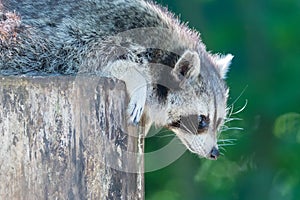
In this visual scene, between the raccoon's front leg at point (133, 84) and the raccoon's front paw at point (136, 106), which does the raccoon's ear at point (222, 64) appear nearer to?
the raccoon's front leg at point (133, 84)

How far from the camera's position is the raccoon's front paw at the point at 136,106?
3.38m

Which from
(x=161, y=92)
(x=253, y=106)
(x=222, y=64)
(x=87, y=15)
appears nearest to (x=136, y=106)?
(x=161, y=92)

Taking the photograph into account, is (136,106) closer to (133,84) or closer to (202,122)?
(133,84)

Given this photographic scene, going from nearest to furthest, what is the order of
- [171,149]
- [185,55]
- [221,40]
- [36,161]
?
1. [36,161]
2. [185,55]
3. [171,149]
4. [221,40]

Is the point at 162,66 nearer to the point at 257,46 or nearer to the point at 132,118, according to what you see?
the point at 132,118

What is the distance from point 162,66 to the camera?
4039 mm

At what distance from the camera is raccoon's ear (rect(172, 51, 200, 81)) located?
13.1ft

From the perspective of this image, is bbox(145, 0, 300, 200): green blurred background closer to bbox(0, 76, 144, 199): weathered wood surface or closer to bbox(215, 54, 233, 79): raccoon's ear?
bbox(215, 54, 233, 79): raccoon's ear

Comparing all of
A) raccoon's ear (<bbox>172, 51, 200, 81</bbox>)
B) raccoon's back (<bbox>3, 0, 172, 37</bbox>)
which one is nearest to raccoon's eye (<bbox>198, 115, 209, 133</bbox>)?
raccoon's ear (<bbox>172, 51, 200, 81</bbox>)

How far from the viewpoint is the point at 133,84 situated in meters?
3.73

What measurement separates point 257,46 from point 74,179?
5.02 metres

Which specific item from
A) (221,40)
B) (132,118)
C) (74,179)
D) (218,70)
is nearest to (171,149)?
(218,70)

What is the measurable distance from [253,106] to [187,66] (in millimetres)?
3896

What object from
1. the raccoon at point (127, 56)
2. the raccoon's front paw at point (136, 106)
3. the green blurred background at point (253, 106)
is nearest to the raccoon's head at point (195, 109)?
the raccoon at point (127, 56)
